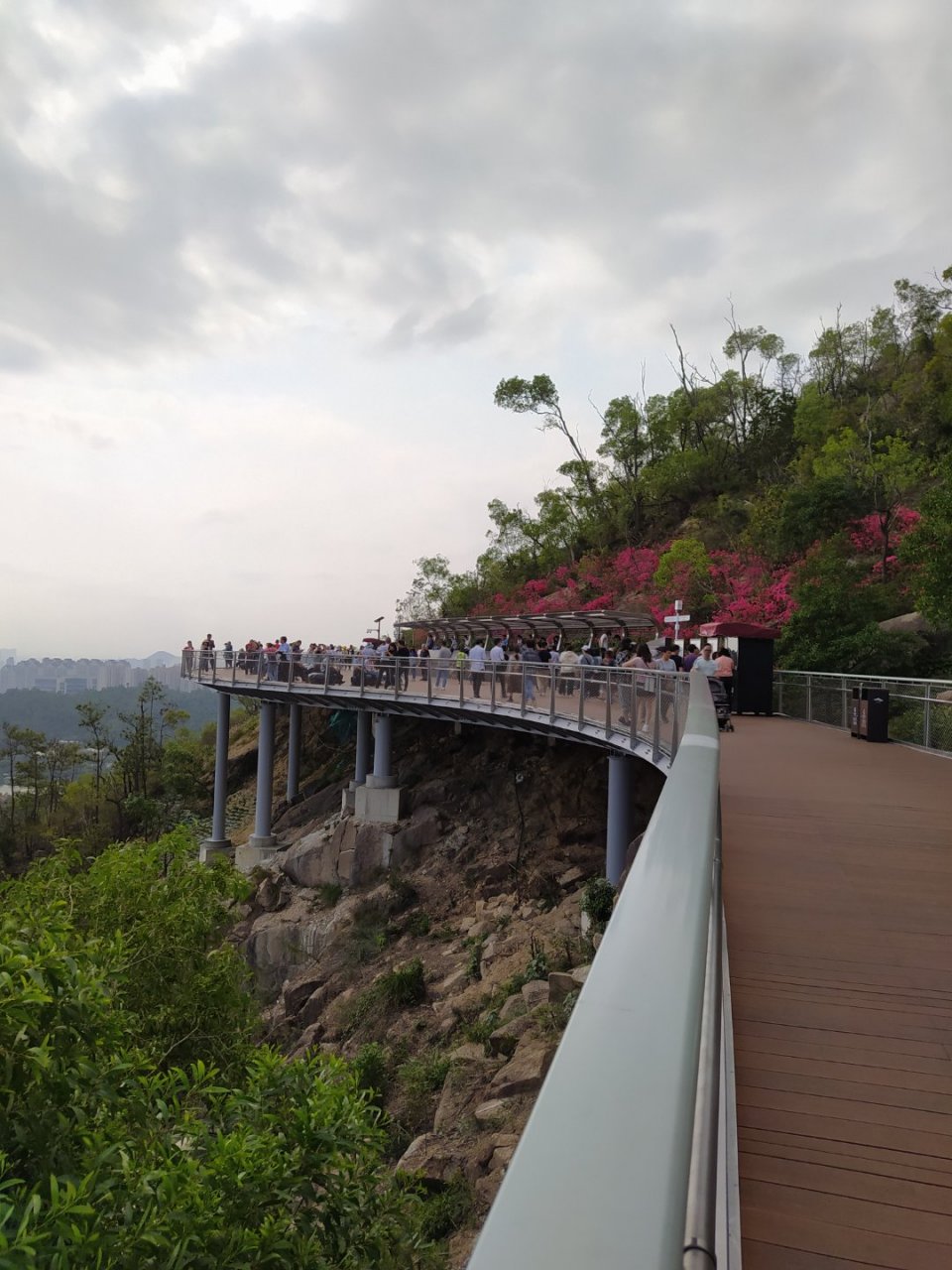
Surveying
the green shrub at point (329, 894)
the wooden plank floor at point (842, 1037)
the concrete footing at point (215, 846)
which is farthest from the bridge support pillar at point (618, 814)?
the concrete footing at point (215, 846)

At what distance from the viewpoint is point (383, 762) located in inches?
1005

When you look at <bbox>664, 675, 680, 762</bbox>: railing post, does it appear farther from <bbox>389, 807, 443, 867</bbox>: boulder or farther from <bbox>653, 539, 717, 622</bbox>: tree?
<bbox>653, 539, 717, 622</bbox>: tree

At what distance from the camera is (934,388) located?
4294 cm

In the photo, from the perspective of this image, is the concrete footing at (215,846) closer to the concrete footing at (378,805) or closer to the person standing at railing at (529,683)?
the concrete footing at (378,805)

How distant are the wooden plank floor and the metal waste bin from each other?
7.69 meters

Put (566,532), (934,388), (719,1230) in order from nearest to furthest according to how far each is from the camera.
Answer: (719,1230) → (934,388) → (566,532)

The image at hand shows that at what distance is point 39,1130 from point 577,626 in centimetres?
2282

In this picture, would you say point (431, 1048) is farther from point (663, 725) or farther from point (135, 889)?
point (663, 725)

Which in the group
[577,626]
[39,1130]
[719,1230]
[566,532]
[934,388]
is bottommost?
[39,1130]

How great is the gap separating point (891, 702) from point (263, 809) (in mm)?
22013

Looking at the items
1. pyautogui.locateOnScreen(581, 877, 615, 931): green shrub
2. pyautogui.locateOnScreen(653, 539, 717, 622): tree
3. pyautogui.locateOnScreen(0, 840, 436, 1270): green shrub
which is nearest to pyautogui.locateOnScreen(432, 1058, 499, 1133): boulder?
pyautogui.locateOnScreen(581, 877, 615, 931): green shrub

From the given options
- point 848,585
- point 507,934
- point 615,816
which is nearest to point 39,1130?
point 615,816

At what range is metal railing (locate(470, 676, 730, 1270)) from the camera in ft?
2.27

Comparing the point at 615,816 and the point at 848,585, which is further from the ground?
the point at 848,585
